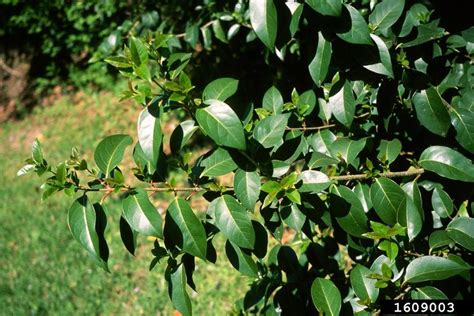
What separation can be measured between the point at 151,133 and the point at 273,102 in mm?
642

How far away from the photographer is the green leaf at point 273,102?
65.7 inches

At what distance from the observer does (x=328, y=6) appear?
1.16 m

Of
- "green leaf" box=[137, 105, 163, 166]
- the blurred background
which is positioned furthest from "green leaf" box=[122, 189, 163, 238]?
the blurred background

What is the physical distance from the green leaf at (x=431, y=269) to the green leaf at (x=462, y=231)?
0.23ft

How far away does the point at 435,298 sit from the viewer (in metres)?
1.43

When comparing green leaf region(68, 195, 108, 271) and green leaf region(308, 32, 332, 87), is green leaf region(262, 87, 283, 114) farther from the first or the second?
green leaf region(68, 195, 108, 271)

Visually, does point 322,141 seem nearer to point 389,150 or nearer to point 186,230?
point 389,150

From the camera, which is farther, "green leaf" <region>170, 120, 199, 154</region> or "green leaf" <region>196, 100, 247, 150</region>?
"green leaf" <region>170, 120, 199, 154</region>

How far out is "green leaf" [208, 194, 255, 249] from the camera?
1261 millimetres

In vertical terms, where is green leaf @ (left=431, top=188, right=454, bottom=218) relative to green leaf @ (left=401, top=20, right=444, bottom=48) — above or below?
below

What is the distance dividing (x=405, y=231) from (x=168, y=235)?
0.73 meters

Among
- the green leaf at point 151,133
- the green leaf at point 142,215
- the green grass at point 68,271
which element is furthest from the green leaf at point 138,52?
the green grass at point 68,271

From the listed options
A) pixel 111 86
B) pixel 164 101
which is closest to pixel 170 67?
pixel 164 101

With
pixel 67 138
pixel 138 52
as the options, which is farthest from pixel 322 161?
pixel 67 138
